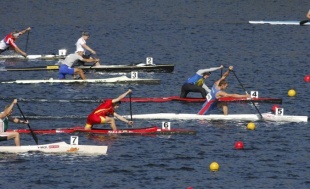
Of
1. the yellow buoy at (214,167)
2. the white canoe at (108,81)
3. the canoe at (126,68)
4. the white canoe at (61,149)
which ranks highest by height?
the canoe at (126,68)

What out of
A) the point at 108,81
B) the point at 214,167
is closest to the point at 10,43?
the point at 108,81

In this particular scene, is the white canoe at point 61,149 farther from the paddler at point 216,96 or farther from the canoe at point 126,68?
the canoe at point 126,68

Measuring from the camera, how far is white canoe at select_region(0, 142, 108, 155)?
143 ft

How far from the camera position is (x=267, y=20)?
313 feet

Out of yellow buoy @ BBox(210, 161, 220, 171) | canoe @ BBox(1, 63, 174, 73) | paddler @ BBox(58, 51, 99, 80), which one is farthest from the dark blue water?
paddler @ BBox(58, 51, 99, 80)

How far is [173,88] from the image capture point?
60.5 m

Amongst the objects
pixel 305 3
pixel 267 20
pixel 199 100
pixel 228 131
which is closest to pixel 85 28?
pixel 267 20

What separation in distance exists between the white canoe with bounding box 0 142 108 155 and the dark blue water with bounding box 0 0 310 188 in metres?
0.30

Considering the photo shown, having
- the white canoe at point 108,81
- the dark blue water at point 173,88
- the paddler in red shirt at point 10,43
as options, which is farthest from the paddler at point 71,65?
Result: the paddler in red shirt at point 10,43

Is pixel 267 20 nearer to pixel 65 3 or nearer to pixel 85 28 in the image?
pixel 85 28

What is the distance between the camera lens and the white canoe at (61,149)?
43500 mm

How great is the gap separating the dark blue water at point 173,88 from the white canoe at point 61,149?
0.30 metres

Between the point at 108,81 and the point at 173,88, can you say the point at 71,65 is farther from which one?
the point at 173,88

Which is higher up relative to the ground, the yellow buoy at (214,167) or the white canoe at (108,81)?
the white canoe at (108,81)
